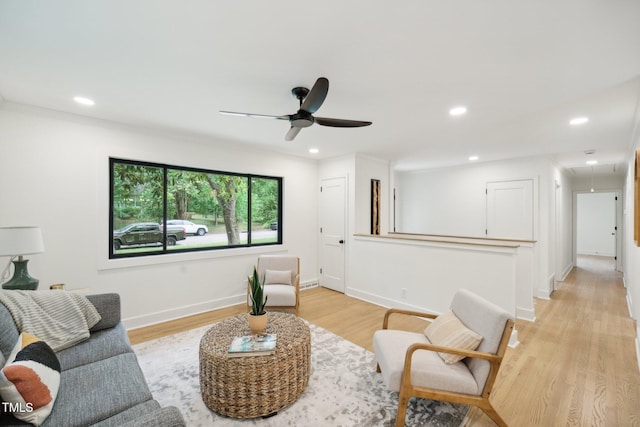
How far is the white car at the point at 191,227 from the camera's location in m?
3.75

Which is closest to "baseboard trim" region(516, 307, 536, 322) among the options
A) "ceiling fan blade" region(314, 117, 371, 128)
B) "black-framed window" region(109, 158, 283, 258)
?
"ceiling fan blade" region(314, 117, 371, 128)

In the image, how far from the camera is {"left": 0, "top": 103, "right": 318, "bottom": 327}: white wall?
2.68m

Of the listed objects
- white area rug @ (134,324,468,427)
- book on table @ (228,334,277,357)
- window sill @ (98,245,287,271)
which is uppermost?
window sill @ (98,245,287,271)

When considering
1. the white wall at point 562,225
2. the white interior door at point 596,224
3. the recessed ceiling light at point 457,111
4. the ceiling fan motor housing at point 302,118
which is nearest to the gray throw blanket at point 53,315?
the ceiling fan motor housing at point 302,118

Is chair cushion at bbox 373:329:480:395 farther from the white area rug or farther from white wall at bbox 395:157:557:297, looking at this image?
white wall at bbox 395:157:557:297

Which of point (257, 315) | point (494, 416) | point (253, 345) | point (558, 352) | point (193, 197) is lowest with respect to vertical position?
point (558, 352)

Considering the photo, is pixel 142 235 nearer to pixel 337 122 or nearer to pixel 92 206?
pixel 92 206

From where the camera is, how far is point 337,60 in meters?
1.86

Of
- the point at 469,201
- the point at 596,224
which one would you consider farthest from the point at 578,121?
the point at 596,224

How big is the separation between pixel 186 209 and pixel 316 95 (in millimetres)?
2888

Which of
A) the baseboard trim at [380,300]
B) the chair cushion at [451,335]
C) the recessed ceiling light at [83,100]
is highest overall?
the recessed ceiling light at [83,100]

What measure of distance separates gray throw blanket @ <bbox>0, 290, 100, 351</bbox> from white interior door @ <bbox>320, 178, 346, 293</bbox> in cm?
344

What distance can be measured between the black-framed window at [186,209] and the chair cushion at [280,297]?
48.0 inches

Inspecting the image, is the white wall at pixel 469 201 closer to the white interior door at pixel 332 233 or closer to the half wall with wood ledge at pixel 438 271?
the half wall with wood ledge at pixel 438 271
